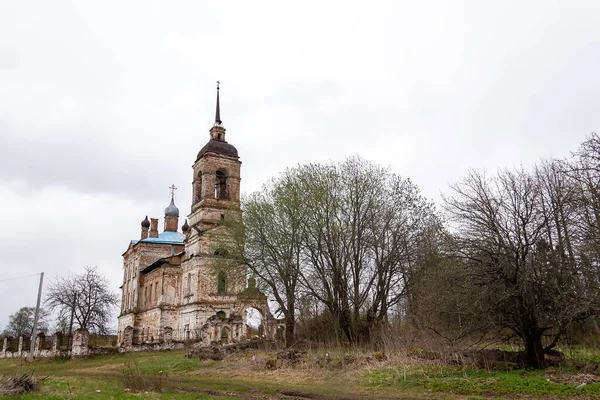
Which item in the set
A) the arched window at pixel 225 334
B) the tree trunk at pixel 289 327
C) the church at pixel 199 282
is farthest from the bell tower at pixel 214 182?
the tree trunk at pixel 289 327

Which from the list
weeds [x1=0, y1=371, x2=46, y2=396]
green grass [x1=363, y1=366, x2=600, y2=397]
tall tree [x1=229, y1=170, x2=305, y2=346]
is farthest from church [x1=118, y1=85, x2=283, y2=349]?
weeds [x1=0, y1=371, x2=46, y2=396]

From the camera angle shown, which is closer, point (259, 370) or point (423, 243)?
point (259, 370)

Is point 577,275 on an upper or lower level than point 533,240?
lower

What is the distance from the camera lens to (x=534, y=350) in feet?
45.8

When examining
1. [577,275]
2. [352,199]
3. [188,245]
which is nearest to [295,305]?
[352,199]

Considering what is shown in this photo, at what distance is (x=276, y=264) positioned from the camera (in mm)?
24609

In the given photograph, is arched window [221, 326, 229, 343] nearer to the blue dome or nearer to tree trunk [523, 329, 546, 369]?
tree trunk [523, 329, 546, 369]

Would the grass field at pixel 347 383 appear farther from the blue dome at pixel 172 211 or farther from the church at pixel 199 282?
the blue dome at pixel 172 211

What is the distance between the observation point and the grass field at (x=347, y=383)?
1124cm

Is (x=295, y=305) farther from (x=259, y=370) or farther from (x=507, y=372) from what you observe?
(x=507, y=372)

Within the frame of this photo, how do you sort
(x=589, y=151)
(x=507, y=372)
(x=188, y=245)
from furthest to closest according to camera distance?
(x=188, y=245), (x=589, y=151), (x=507, y=372)

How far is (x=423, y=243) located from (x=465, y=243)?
7800 millimetres

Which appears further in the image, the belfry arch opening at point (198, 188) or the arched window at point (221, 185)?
the belfry arch opening at point (198, 188)

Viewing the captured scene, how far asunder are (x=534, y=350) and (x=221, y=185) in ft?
100
